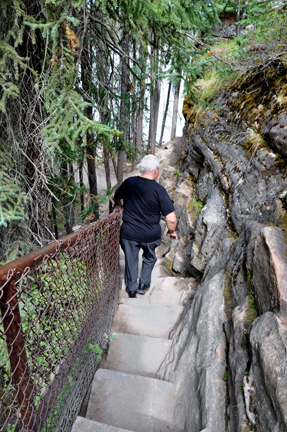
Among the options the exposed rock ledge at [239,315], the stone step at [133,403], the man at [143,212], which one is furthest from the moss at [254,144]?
the stone step at [133,403]

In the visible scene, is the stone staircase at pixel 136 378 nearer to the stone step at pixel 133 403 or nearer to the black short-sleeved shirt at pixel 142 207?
the stone step at pixel 133 403

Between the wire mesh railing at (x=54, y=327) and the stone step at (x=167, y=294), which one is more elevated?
the wire mesh railing at (x=54, y=327)

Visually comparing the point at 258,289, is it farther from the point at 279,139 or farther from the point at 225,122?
the point at 225,122

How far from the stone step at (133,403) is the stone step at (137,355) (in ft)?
1.28

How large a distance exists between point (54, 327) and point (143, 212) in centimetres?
200

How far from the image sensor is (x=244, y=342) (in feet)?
6.24

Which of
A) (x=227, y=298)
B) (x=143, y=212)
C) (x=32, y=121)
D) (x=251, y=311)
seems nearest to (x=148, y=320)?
(x=227, y=298)

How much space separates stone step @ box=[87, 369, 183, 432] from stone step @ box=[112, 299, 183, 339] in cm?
98

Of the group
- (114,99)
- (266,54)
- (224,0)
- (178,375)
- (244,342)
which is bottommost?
(178,375)

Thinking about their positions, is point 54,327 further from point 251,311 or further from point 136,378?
point 251,311

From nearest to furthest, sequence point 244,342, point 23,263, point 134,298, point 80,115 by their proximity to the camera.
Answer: point 23,263 < point 244,342 < point 80,115 < point 134,298

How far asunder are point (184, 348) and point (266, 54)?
4.99 meters

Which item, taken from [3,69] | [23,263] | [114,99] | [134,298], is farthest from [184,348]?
[114,99]

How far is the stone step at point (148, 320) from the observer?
10.5 feet
